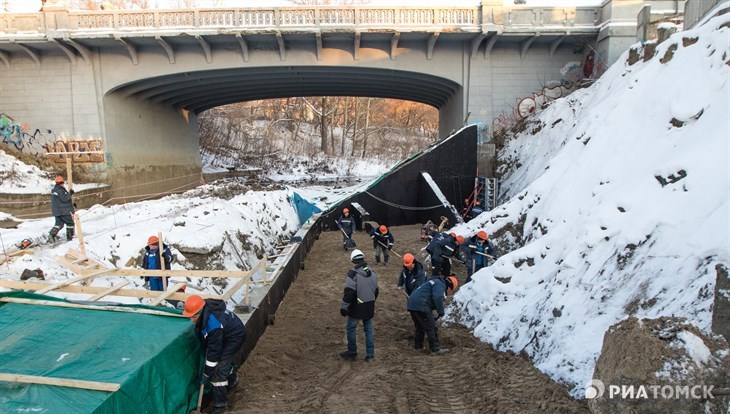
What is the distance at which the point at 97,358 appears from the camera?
432 centimetres

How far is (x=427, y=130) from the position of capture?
204 feet

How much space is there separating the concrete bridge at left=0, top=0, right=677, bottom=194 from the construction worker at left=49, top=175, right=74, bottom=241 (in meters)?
11.1

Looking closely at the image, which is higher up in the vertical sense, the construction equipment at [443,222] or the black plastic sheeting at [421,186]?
the black plastic sheeting at [421,186]

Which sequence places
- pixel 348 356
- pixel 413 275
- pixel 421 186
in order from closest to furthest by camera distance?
pixel 348 356 < pixel 413 275 < pixel 421 186

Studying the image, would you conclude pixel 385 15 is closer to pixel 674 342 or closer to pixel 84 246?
pixel 84 246

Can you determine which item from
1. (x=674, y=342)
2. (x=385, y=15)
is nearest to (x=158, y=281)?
(x=674, y=342)

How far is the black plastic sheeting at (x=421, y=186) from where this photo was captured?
20391 millimetres

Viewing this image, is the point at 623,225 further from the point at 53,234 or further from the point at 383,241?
the point at 53,234

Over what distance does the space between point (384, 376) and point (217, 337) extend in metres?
2.40

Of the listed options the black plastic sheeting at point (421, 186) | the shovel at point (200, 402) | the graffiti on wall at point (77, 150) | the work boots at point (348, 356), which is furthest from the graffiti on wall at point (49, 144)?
the shovel at point (200, 402)

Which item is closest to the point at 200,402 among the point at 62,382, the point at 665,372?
the point at 62,382

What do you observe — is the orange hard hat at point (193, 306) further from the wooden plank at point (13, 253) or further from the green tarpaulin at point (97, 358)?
the wooden plank at point (13, 253)

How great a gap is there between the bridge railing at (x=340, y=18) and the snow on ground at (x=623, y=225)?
397 inches

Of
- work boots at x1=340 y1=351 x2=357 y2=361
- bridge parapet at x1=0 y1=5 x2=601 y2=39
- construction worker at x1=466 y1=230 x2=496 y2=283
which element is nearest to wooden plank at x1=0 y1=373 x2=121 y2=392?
work boots at x1=340 y1=351 x2=357 y2=361
